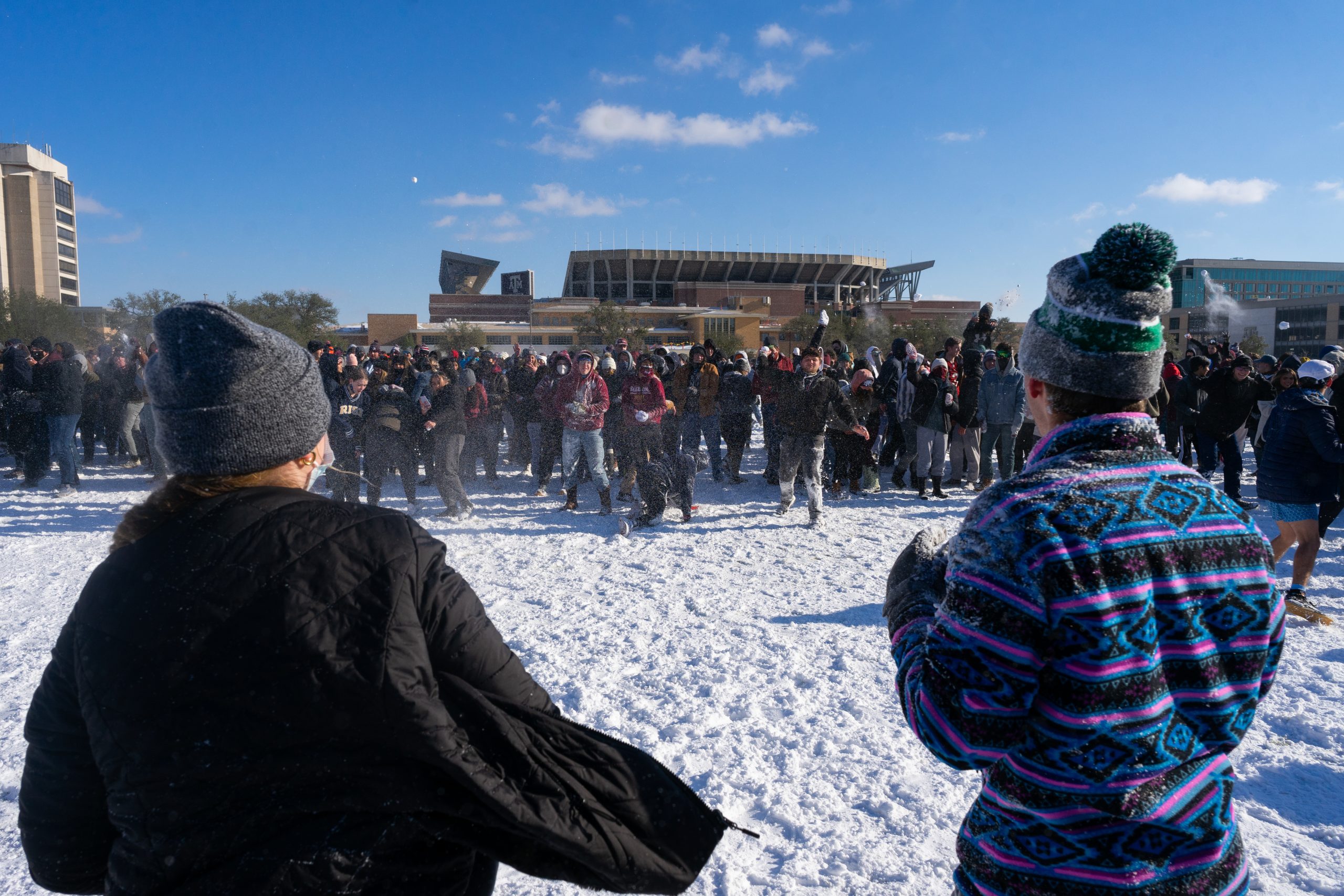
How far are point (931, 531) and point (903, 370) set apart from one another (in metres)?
8.97

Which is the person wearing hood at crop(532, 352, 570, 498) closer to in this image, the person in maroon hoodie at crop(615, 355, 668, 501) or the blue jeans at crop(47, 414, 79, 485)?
the person in maroon hoodie at crop(615, 355, 668, 501)

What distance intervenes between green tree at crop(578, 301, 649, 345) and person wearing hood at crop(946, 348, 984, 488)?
5253 centimetres

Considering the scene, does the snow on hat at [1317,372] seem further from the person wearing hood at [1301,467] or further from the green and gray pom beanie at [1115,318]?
the green and gray pom beanie at [1115,318]

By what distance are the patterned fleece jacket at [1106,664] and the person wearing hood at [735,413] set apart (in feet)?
31.2

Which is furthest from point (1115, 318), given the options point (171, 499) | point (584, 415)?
point (584, 415)

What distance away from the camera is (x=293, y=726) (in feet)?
3.42

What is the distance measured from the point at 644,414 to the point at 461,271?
3731 inches

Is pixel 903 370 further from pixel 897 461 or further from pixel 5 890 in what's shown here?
pixel 5 890

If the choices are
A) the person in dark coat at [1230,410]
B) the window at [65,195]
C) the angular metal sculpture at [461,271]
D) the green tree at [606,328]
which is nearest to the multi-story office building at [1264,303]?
the green tree at [606,328]

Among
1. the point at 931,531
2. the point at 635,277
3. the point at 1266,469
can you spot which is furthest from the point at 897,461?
the point at 635,277

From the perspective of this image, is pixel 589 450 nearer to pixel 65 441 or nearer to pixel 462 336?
pixel 65 441

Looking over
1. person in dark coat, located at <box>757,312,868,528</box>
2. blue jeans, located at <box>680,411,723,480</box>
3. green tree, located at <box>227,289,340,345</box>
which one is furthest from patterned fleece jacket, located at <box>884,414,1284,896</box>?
green tree, located at <box>227,289,340,345</box>

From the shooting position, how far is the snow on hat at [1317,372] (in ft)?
16.7

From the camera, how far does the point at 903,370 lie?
10016mm
